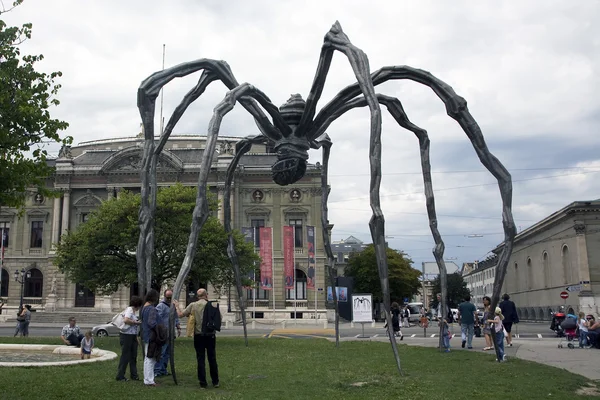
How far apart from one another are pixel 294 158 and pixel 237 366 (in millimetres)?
4466

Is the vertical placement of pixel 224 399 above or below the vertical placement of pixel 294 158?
below

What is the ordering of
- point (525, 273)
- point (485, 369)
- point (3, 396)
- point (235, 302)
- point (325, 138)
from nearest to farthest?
point (3, 396)
point (485, 369)
point (325, 138)
point (235, 302)
point (525, 273)

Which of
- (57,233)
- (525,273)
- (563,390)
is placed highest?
(57,233)

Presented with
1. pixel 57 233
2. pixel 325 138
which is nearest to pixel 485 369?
pixel 325 138

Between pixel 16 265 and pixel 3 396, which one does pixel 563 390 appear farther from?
pixel 16 265

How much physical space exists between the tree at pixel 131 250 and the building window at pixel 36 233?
100 feet

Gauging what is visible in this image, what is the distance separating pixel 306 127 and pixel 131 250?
17.4 metres

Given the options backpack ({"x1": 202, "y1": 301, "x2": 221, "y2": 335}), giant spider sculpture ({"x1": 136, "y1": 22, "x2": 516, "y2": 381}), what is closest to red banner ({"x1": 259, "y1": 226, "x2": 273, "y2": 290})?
giant spider sculpture ({"x1": 136, "y1": 22, "x2": 516, "y2": 381})

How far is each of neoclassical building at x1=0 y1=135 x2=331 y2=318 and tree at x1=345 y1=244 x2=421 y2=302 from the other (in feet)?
36.5

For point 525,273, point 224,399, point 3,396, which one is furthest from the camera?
point 525,273

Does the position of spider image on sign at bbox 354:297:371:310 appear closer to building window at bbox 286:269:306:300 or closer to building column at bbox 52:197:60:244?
building window at bbox 286:269:306:300

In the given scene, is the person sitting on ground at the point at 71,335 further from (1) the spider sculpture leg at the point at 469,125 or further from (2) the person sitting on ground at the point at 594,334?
(2) the person sitting on ground at the point at 594,334

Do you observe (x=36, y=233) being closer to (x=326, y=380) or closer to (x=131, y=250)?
(x=131, y=250)

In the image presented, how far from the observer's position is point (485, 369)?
1084 cm
